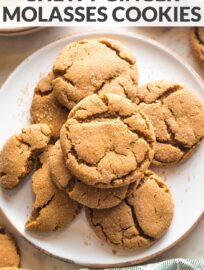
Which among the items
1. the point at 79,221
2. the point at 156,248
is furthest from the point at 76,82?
the point at 156,248

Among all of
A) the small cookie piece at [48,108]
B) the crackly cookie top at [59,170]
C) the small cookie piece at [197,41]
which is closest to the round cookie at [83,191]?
the crackly cookie top at [59,170]

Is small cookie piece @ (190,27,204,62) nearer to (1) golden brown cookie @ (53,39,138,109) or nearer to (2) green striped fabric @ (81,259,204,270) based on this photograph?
(1) golden brown cookie @ (53,39,138,109)

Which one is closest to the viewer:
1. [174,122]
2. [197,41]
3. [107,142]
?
[107,142]

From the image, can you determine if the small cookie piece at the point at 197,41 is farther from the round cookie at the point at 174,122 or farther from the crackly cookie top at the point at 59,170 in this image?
the crackly cookie top at the point at 59,170

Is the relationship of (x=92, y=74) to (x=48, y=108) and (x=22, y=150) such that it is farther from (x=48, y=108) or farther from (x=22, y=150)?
(x=22, y=150)

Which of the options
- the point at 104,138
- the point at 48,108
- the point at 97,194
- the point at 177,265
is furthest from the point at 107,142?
the point at 177,265

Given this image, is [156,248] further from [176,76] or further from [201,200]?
[176,76]

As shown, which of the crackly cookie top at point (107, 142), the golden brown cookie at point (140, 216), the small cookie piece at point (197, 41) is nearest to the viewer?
the crackly cookie top at point (107, 142)
